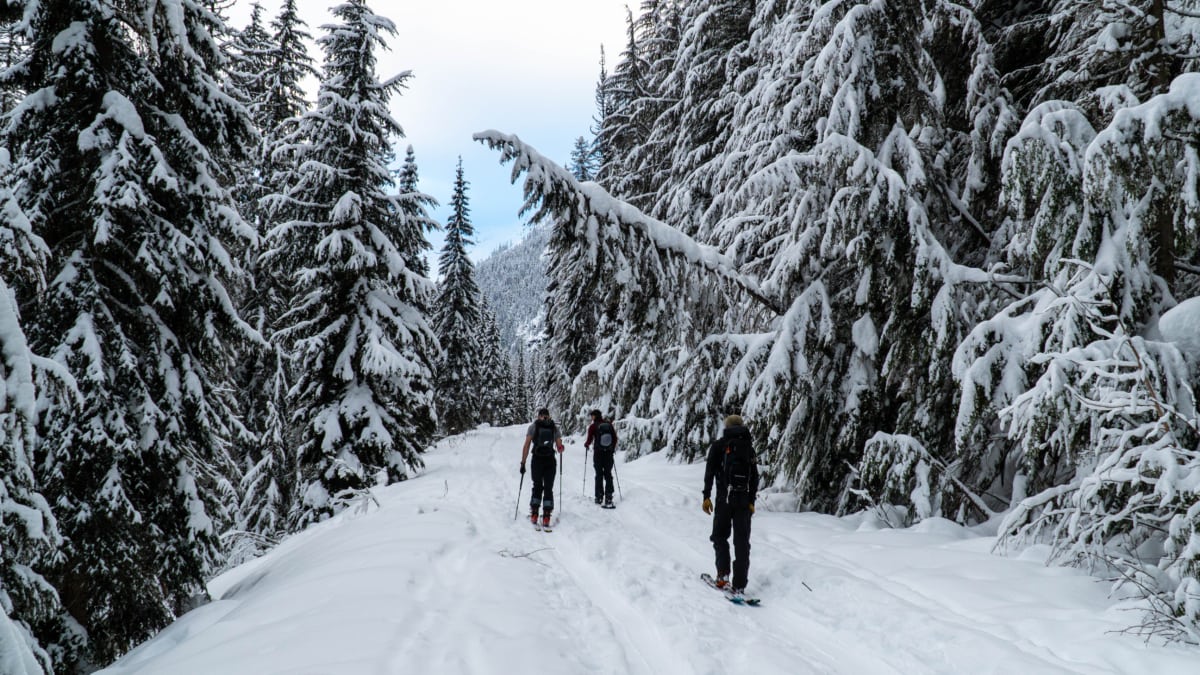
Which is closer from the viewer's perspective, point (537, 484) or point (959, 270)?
point (959, 270)

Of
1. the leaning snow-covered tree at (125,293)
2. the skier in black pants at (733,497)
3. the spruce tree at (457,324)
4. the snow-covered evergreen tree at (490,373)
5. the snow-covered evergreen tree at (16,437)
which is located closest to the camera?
the snow-covered evergreen tree at (16,437)

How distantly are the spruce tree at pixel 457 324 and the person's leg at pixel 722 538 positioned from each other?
30149 millimetres

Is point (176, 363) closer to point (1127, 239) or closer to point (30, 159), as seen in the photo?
point (30, 159)

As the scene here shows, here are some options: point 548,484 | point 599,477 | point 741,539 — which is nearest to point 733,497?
point 741,539

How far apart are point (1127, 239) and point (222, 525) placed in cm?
1262

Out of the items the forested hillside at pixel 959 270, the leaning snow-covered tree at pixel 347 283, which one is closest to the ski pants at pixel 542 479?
the forested hillside at pixel 959 270

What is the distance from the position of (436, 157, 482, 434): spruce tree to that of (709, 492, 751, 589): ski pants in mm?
30187

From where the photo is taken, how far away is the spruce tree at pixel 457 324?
121ft

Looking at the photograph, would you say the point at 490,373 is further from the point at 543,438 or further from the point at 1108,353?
the point at 1108,353

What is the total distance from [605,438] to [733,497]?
5.74 meters

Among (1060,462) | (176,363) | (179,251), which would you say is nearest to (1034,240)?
(1060,462)

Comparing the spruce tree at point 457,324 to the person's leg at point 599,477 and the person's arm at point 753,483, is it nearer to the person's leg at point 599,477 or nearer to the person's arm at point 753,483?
the person's leg at point 599,477

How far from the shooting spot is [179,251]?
8.07m

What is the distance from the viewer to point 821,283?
9297 millimetres
